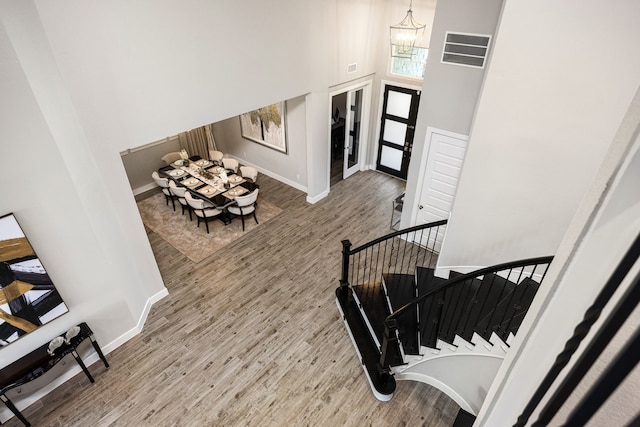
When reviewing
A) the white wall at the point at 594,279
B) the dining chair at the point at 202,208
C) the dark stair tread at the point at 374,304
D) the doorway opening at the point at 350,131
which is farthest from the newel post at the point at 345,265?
the white wall at the point at 594,279

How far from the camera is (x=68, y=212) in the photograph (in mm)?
3836

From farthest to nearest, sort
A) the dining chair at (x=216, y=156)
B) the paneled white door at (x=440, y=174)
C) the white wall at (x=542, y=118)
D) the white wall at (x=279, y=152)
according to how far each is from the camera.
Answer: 1. the dining chair at (x=216, y=156)
2. the white wall at (x=279, y=152)
3. the paneled white door at (x=440, y=174)
4. the white wall at (x=542, y=118)

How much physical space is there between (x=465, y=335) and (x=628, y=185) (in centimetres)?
366

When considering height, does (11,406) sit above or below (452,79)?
below

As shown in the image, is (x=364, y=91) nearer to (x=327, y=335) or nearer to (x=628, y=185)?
(x=327, y=335)

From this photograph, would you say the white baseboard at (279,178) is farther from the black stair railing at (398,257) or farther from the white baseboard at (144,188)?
the black stair railing at (398,257)

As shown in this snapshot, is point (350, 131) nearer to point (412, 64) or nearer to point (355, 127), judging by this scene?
point (355, 127)

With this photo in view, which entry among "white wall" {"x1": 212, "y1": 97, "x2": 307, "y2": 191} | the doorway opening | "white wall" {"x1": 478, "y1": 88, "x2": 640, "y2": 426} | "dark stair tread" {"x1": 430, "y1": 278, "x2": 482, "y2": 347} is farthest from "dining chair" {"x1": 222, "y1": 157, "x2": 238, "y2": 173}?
"white wall" {"x1": 478, "y1": 88, "x2": 640, "y2": 426}

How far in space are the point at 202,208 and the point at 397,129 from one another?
15.5 ft

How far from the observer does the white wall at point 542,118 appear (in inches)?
131

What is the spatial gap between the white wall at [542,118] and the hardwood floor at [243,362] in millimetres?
2460

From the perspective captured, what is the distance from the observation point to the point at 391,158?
8820 mm

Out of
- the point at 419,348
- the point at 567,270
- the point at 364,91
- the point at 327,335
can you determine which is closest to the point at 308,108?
the point at 364,91

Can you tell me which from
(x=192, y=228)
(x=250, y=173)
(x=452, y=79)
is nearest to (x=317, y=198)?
(x=250, y=173)
